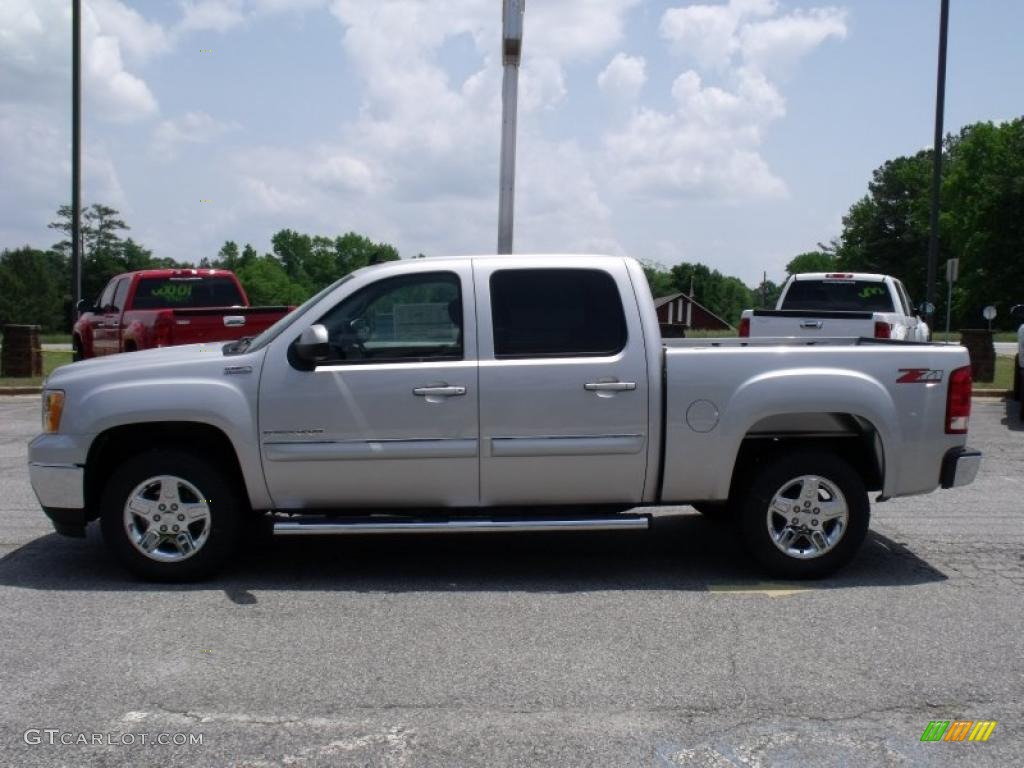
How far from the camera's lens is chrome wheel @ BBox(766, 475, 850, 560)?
6.19 m

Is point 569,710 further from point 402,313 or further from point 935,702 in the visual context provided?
point 402,313

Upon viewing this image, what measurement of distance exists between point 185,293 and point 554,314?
1124cm

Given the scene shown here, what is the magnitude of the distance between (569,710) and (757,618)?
5.37ft

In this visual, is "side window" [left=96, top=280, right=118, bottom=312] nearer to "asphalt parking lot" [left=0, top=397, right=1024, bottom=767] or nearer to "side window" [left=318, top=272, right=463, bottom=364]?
"asphalt parking lot" [left=0, top=397, right=1024, bottom=767]

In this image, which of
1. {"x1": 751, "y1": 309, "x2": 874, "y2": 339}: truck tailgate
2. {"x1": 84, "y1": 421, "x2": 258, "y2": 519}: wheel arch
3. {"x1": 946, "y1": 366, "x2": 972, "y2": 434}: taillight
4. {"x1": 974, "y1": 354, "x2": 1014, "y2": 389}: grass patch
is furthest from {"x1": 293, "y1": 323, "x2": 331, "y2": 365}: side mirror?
{"x1": 974, "y1": 354, "x2": 1014, "y2": 389}: grass patch

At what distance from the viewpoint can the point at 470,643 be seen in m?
5.14

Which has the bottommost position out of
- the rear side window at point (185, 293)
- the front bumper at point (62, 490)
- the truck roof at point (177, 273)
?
the front bumper at point (62, 490)

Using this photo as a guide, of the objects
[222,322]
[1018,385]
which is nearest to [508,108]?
[222,322]

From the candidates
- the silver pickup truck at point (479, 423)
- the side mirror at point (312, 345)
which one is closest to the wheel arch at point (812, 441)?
the silver pickup truck at point (479, 423)

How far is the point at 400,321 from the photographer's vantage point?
20.3ft

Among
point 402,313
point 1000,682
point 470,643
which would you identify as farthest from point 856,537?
point 402,313

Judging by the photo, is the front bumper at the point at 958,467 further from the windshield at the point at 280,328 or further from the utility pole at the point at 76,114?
the utility pole at the point at 76,114

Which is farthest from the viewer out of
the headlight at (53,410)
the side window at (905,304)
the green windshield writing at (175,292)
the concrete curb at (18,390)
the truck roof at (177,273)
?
the concrete curb at (18,390)

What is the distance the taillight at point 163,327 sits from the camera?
1277cm
